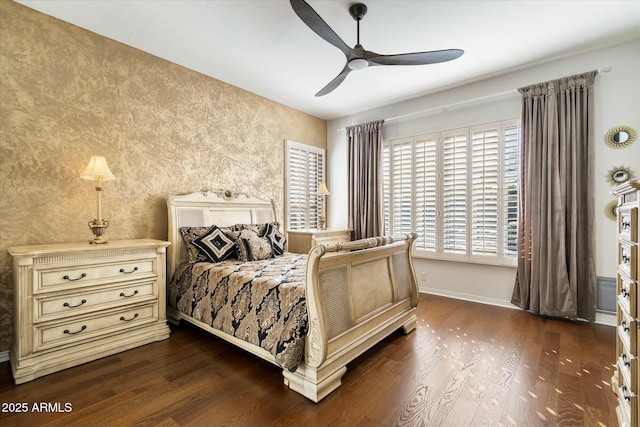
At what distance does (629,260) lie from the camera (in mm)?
1463

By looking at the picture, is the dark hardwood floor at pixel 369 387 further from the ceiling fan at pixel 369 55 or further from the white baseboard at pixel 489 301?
the ceiling fan at pixel 369 55

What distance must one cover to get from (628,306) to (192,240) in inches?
134

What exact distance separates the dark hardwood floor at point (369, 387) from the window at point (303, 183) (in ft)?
8.28

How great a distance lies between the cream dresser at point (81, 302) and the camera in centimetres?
217

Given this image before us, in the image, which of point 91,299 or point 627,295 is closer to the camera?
point 627,295

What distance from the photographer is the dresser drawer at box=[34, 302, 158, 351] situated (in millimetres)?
2252

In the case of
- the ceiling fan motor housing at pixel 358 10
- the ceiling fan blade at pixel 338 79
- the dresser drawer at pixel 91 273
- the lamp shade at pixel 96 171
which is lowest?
the dresser drawer at pixel 91 273

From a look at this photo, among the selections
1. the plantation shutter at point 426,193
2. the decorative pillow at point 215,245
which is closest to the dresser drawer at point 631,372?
the plantation shutter at point 426,193

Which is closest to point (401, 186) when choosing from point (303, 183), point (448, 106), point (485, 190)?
point (485, 190)

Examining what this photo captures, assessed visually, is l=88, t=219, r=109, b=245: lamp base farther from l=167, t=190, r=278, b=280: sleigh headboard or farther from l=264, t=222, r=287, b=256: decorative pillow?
l=264, t=222, r=287, b=256: decorative pillow

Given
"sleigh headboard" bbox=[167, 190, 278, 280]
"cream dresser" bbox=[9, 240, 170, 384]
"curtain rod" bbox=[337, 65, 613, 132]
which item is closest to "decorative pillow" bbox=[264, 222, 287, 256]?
"sleigh headboard" bbox=[167, 190, 278, 280]

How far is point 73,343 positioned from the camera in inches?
93.4

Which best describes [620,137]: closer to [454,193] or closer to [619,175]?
[619,175]

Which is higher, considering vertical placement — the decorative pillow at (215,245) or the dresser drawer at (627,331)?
the decorative pillow at (215,245)
